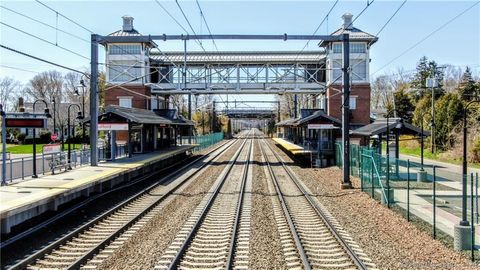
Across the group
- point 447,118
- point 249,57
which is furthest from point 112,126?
point 447,118

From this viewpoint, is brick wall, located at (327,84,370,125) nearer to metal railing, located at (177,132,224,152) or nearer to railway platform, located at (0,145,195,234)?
metal railing, located at (177,132,224,152)

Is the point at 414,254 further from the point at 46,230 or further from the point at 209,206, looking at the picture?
the point at 46,230

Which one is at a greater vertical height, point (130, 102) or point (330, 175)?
point (130, 102)

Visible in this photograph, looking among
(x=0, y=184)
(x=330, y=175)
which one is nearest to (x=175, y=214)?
(x=0, y=184)

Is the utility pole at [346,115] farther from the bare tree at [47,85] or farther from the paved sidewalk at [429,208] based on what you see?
the bare tree at [47,85]

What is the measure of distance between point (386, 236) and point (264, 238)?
3001 mm

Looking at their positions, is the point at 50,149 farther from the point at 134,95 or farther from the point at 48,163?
the point at 134,95

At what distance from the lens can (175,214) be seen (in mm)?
14953

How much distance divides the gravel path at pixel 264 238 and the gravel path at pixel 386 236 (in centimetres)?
191

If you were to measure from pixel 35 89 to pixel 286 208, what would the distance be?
93341 mm

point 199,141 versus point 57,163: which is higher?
point 199,141

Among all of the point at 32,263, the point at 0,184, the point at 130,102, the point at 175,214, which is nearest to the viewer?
the point at 32,263

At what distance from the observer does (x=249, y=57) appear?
48875mm

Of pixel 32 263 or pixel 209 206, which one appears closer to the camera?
pixel 32 263
